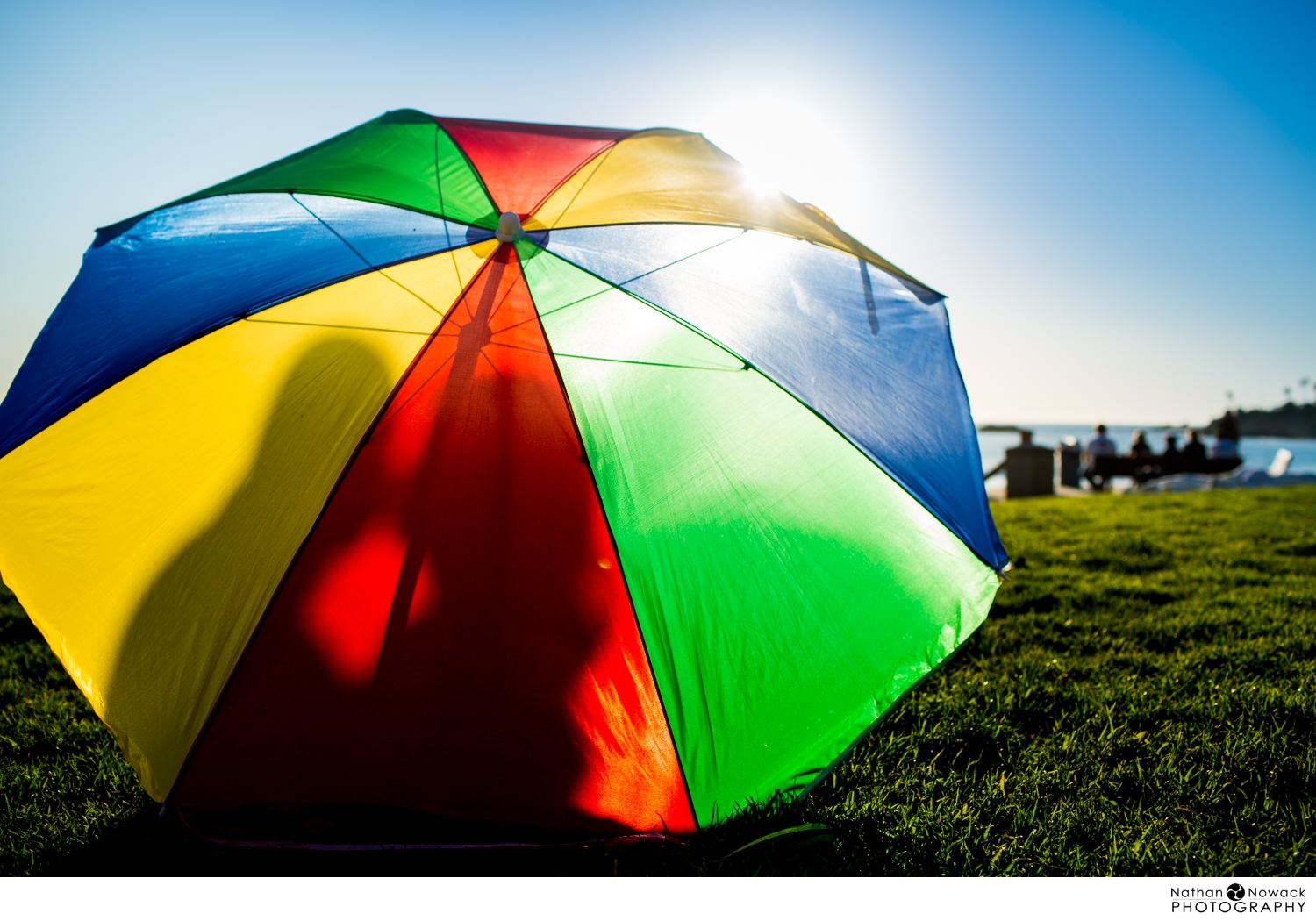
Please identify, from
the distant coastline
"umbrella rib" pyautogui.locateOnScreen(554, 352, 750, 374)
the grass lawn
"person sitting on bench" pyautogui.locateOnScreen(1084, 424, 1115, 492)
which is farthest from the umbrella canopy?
the distant coastline

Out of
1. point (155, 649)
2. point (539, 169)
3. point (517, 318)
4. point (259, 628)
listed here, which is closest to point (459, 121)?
point (539, 169)

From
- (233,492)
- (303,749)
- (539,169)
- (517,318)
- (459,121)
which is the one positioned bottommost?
(303,749)

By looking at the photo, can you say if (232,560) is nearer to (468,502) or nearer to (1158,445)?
(468,502)

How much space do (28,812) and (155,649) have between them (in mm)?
883

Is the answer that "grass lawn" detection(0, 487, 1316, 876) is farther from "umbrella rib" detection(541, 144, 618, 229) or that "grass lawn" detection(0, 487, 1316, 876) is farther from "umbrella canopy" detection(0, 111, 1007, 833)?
"umbrella rib" detection(541, 144, 618, 229)

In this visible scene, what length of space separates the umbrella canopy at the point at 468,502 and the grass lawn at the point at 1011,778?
201 mm

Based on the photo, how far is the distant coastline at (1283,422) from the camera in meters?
87.6

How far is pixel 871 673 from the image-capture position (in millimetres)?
2725

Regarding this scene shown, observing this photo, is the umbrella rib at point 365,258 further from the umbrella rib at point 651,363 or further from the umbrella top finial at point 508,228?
the umbrella rib at point 651,363

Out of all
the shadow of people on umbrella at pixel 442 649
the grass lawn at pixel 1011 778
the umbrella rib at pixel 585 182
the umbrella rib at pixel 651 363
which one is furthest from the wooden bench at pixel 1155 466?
the shadow of people on umbrella at pixel 442 649

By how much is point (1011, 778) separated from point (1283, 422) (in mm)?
116311

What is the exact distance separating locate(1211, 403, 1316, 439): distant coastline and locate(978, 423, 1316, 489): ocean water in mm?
1114
